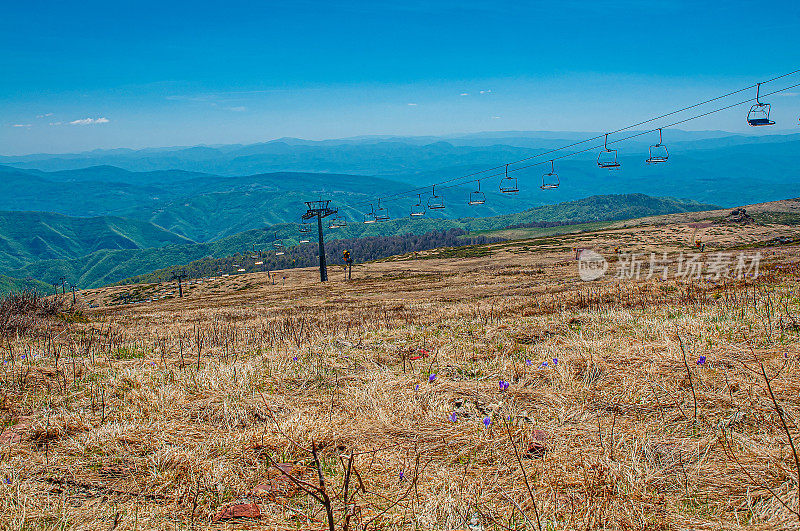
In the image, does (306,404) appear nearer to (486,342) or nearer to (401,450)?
(401,450)

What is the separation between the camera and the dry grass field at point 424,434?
3252 millimetres

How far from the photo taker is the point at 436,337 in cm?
890

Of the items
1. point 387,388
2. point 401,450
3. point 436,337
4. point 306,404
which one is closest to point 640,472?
point 401,450

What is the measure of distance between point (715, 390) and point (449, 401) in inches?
114

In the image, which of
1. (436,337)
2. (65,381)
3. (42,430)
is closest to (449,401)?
(436,337)

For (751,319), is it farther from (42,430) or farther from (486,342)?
(42,430)

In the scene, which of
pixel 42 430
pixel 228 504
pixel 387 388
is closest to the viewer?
pixel 228 504

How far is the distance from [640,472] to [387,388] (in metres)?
3.05

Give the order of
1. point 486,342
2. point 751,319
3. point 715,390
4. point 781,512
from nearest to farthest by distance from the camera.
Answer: point 781,512 < point 715,390 < point 751,319 < point 486,342

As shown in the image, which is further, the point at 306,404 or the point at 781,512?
the point at 306,404

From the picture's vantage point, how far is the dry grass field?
128 inches

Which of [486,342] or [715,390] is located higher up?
[715,390]

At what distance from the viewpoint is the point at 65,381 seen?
6.14 meters

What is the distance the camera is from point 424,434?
446 cm
